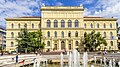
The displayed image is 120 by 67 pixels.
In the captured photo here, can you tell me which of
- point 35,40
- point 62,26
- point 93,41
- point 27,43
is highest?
point 62,26

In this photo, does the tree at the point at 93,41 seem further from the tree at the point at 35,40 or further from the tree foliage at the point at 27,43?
the tree foliage at the point at 27,43

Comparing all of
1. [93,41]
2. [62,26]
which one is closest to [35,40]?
[62,26]

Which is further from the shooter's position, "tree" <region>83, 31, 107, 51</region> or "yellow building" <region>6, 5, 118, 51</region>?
"yellow building" <region>6, 5, 118, 51</region>

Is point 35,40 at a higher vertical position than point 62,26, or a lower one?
lower

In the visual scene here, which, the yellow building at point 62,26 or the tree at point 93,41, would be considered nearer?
the tree at point 93,41

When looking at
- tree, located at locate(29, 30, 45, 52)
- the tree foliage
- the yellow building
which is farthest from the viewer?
the yellow building

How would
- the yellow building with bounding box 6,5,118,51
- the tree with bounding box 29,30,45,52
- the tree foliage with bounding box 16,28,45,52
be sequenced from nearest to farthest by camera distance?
1. the tree foliage with bounding box 16,28,45,52
2. the tree with bounding box 29,30,45,52
3. the yellow building with bounding box 6,5,118,51

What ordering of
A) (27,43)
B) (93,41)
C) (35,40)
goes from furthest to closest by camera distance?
(93,41), (35,40), (27,43)

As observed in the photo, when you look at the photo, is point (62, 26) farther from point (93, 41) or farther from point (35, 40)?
point (35, 40)

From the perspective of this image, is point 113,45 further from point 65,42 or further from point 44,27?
point 44,27

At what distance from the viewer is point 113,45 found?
67.3 meters

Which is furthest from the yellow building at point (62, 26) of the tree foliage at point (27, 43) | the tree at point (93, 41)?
the tree foliage at point (27, 43)

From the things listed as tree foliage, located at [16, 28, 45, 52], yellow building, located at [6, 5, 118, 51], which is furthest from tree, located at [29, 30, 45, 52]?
yellow building, located at [6, 5, 118, 51]

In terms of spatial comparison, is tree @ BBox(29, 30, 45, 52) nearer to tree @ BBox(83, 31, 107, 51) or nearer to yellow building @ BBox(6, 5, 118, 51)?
yellow building @ BBox(6, 5, 118, 51)
